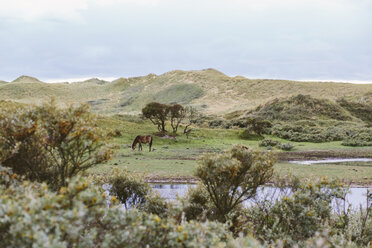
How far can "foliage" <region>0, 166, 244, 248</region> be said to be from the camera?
218 inches

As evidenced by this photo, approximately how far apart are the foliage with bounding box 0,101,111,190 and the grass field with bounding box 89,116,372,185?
166 centimetres

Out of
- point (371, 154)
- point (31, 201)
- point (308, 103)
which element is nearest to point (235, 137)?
point (371, 154)

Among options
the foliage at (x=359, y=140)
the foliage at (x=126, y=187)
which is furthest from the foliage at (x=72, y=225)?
the foliage at (x=359, y=140)

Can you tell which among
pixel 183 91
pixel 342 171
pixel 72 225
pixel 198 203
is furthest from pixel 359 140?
pixel 183 91

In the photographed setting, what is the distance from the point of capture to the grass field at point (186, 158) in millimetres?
25281

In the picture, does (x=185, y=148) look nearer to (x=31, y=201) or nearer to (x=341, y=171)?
(x=341, y=171)

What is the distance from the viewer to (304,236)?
11.2 metres

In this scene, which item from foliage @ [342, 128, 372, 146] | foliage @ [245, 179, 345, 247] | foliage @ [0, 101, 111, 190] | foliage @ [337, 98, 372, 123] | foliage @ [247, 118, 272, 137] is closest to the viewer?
foliage @ [0, 101, 111, 190]

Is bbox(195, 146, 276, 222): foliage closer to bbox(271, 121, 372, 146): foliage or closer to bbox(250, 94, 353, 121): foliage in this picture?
bbox(271, 121, 372, 146): foliage

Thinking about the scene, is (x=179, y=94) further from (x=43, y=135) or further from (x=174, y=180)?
(x=43, y=135)

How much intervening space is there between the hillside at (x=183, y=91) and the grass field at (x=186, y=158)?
67268 mm

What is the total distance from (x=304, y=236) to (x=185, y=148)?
3150 centimetres

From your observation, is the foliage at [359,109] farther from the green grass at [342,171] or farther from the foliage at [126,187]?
the foliage at [126,187]

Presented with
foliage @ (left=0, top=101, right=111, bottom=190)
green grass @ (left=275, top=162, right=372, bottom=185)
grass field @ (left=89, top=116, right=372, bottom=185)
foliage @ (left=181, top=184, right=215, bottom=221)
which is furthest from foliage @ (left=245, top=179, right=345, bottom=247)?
green grass @ (left=275, top=162, right=372, bottom=185)
